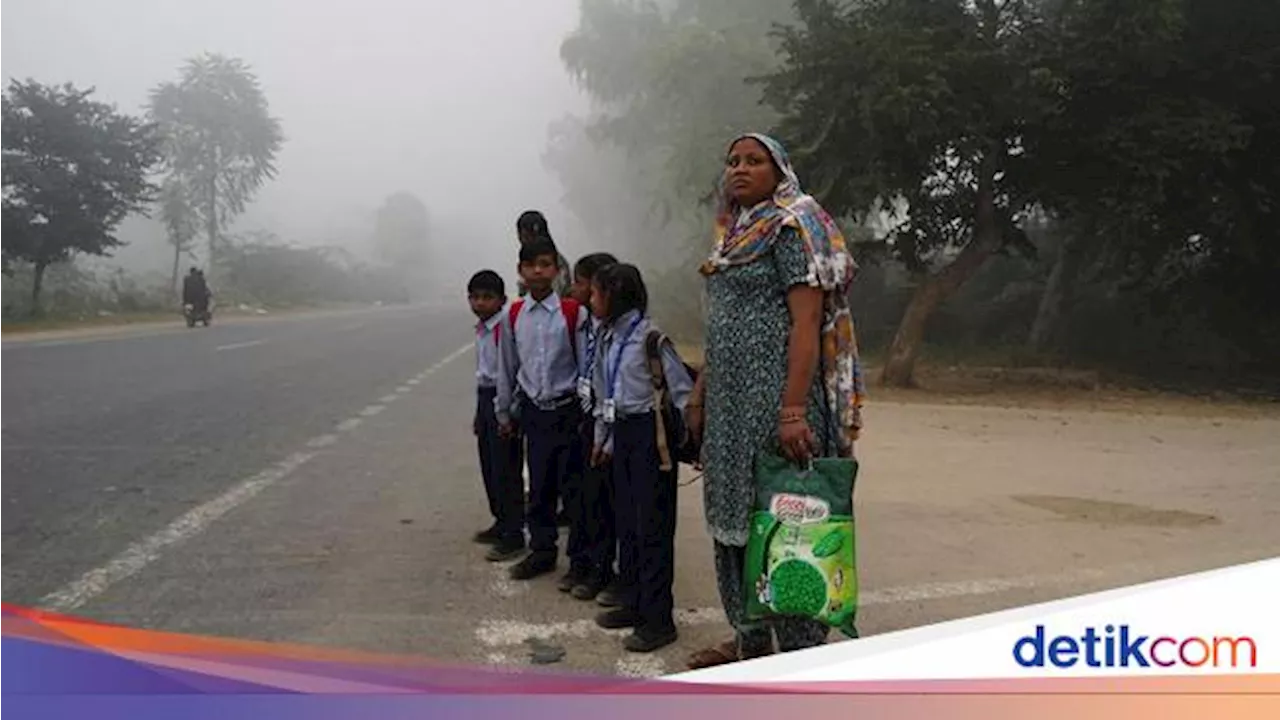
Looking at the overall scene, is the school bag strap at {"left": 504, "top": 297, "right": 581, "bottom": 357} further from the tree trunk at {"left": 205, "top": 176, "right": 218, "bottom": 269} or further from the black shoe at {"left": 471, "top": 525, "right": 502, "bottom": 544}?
the tree trunk at {"left": 205, "top": 176, "right": 218, "bottom": 269}

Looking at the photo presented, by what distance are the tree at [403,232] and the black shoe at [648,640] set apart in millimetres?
95397

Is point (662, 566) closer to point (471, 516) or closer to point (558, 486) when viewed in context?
point (558, 486)

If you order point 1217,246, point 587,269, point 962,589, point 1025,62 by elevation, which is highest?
point 1025,62

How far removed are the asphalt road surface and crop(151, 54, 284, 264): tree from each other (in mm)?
37632

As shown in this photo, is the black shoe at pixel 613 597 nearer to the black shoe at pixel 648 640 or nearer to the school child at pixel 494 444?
the black shoe at pixel 648 640

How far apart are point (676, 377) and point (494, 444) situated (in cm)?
160

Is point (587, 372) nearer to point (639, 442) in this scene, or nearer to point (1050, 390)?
point (639, 442)

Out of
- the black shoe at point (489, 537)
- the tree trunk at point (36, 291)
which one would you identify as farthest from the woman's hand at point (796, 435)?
the tree trunk at point (36, 291)

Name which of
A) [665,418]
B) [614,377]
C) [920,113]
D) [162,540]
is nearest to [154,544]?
[162,540]

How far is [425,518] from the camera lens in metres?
5.52

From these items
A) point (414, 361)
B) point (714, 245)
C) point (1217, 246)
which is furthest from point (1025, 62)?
point (714, 245)

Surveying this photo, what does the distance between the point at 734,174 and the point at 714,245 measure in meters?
0.25

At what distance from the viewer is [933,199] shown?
1474 cm

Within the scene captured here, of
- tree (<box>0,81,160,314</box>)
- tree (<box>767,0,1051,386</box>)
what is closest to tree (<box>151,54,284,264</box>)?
tree (<box>0,81,160,314</box>)
